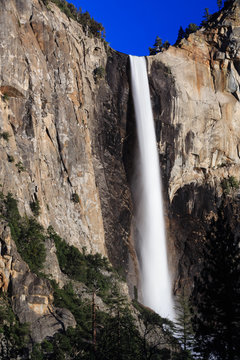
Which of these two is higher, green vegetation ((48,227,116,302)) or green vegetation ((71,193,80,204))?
green vegetation ((71,193,80,204))

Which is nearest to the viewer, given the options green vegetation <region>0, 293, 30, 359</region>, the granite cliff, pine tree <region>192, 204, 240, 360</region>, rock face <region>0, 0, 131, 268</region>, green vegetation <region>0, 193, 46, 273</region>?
pine tree <region>192, 204, 240, 360</region>

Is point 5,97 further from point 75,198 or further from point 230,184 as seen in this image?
point 230,184

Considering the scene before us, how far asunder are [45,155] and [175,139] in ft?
54.6

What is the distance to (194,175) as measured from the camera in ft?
159

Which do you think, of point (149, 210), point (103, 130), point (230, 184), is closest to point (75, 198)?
point (103, 130)

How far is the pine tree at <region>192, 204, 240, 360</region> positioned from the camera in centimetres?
1745

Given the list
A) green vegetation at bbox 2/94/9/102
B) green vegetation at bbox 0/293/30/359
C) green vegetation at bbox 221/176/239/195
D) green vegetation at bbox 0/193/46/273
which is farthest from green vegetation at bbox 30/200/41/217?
green vegetation at bbox 221/176/239/195

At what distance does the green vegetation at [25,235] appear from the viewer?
2974cm

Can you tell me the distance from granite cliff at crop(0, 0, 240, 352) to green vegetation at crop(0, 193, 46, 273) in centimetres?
87

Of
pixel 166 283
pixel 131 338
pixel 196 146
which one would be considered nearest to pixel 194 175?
pixel 196 146

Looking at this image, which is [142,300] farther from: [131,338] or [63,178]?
[131,338]

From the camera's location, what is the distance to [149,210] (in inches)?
1778

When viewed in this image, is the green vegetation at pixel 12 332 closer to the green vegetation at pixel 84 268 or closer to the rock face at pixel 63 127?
the green vegetation at pixel 84 268

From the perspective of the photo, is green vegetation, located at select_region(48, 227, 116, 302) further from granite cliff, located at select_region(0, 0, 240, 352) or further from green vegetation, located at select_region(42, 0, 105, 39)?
green vegetation, located at select_region(42, 0, 105, 39)
